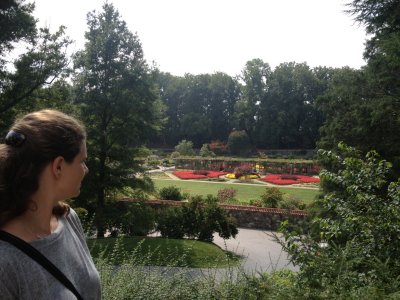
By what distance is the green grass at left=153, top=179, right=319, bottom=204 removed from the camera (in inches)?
880

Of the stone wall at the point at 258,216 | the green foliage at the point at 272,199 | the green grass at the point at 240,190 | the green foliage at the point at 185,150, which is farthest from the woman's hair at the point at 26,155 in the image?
the green foliage at the point at 185,150

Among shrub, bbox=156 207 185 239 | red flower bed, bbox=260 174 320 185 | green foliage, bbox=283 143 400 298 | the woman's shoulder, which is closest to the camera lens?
the woman's shoulder

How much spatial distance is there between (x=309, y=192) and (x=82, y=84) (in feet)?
51.4

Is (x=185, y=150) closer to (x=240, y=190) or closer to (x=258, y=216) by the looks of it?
(x=240, y=190)

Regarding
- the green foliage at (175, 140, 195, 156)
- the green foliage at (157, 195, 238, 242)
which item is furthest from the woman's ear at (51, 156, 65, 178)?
the green foliage at (175, 140, 195, 156)

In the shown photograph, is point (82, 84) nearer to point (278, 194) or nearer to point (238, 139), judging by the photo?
point (278, 194)

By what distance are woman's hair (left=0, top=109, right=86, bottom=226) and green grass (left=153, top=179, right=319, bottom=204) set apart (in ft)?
64.4

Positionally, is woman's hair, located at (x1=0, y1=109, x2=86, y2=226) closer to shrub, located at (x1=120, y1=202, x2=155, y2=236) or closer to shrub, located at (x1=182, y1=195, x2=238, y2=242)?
shrub, located at (x1=182, y1=195, x2=238, y2=242)

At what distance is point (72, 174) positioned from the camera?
1632 millimetres

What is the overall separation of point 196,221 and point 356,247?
9827 mm

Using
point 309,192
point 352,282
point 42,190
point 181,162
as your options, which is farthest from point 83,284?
point 181,162

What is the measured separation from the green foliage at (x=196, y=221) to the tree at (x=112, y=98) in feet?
5.97

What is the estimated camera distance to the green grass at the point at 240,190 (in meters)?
22.3

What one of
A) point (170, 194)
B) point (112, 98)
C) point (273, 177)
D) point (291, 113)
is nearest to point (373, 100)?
point (112, 98)
